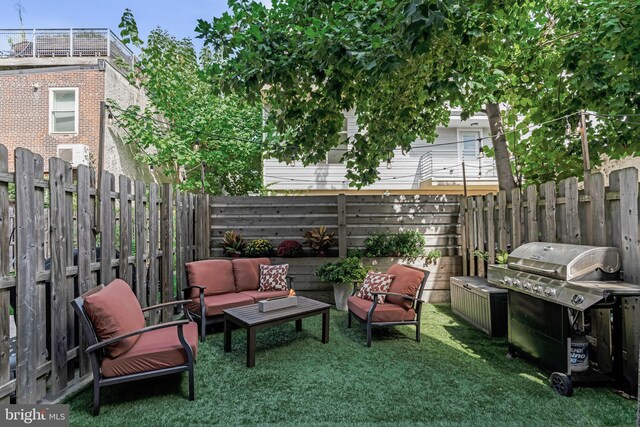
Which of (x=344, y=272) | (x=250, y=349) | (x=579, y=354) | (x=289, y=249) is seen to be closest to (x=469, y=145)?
(x=344, y=272)

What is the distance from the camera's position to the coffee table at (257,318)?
3.53 m

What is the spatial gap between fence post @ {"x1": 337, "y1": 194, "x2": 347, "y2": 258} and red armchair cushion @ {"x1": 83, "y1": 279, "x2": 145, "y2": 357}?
12.5 feet

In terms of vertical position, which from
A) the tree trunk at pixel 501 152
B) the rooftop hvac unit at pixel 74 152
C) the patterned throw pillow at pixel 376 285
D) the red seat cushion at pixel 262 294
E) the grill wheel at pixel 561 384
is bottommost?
the grill wheel at pixel 561 384

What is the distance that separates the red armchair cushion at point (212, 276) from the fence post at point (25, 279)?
2.25m

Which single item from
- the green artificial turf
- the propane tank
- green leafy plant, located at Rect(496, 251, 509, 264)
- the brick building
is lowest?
the green artificial turf

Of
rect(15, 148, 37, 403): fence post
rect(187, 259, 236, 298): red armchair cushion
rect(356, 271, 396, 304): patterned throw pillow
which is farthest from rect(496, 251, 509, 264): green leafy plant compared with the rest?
rect(15, 148, 37, 403): fence post

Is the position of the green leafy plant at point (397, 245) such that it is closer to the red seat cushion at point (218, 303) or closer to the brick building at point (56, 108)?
the red seat cushion at point (218, 303)

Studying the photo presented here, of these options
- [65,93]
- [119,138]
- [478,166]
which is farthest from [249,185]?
[478,166]

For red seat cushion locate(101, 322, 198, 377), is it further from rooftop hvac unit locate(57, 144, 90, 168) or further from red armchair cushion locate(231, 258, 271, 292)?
rooftop hvac unit locate(57, 144, 90, 168)

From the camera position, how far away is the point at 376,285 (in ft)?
15.1

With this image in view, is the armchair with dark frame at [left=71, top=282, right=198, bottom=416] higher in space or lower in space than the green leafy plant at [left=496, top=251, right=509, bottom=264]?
lower

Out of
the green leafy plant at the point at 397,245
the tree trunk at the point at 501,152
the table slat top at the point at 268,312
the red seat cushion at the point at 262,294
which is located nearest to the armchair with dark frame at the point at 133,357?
the table slat top at the point at 268,312

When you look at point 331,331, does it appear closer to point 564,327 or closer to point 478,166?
point 564,327

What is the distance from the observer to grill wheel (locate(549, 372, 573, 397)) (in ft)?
9.30
